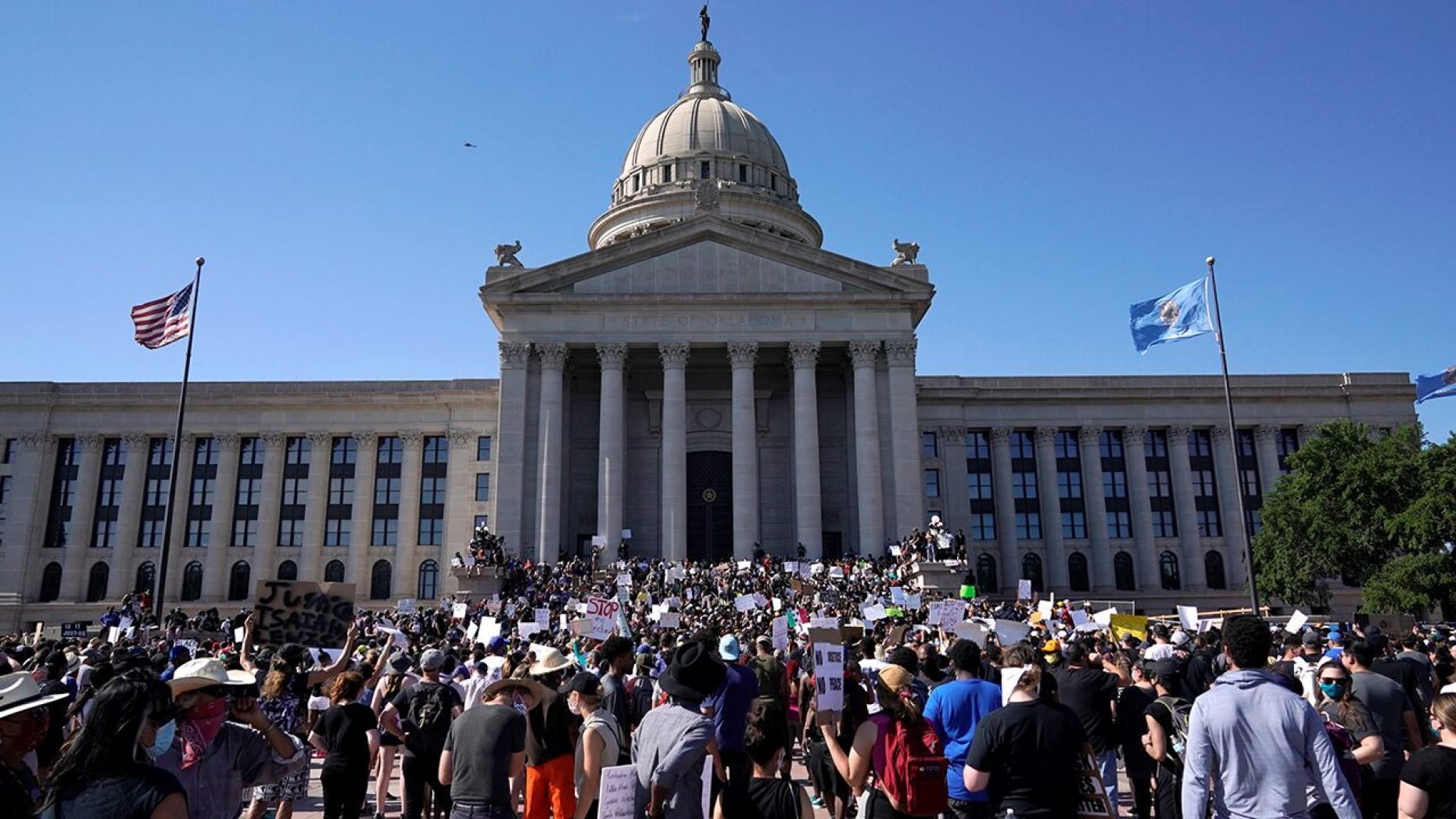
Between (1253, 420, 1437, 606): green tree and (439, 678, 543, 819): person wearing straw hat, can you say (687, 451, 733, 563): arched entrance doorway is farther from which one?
(439, 678, 543, 819): person wearing straw hat

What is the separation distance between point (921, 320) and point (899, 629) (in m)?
39.6

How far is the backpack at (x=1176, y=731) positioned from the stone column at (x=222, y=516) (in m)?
59.6

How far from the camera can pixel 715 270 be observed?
53.1 metres

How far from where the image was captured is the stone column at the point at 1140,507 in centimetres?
6047

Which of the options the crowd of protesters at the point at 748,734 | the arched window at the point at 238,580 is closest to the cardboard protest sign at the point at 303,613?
the crowd of protesters at the point at 748,734

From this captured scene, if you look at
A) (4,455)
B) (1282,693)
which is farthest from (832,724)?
(4,455)

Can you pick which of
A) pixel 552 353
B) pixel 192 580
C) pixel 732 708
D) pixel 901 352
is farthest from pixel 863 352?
pixel 732 708

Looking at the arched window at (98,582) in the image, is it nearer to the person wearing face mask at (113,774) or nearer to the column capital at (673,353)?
the column capital at (673,353)

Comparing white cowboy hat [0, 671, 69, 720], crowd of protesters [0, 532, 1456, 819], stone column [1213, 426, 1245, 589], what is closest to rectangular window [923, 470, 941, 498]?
stone column [1213, 426, 1245, 589]

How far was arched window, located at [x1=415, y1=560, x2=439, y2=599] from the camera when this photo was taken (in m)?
58.5

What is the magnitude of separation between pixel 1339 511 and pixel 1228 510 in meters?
15.1

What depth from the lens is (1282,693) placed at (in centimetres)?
638

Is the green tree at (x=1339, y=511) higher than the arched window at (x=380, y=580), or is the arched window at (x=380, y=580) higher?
the green tree at (x=1339, y=511)

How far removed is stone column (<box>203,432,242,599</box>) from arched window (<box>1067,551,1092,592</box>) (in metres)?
50.8
